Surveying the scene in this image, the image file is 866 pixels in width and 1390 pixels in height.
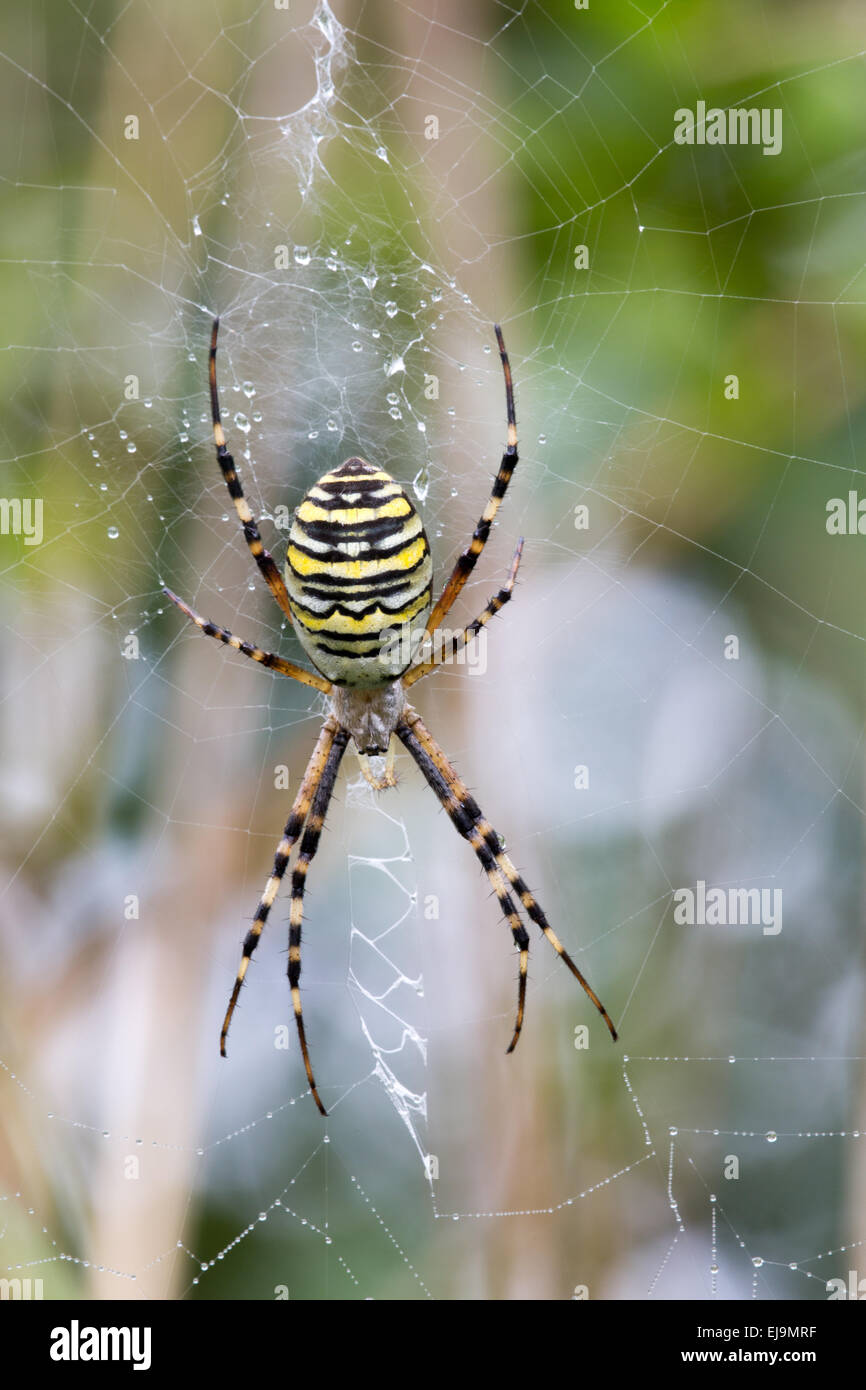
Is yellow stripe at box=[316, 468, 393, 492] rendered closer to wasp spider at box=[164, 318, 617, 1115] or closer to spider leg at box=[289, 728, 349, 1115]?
wasp spider at box=[164, 318, 617, 1115]

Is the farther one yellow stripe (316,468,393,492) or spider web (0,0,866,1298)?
spider web (0,0,866,1298)

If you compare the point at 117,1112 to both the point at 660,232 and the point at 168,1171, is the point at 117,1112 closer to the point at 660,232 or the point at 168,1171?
the point at 168,1171

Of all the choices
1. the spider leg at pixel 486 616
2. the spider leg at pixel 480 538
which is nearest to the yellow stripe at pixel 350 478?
the spider leg at pixel 480 538

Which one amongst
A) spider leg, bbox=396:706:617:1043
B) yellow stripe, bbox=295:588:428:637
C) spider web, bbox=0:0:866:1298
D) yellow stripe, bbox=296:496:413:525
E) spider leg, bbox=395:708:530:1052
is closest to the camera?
yellow stripe, bbox=296:496:413:525

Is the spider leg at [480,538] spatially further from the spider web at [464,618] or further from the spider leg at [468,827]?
the spider leg at [468,827]

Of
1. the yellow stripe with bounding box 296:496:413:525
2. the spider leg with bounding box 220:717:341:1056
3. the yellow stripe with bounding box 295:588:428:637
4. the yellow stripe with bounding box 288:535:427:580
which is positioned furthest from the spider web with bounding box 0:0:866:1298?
the yellow stripe with bounding box 296:496:413:525

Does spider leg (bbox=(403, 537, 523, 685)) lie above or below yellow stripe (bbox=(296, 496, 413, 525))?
below
